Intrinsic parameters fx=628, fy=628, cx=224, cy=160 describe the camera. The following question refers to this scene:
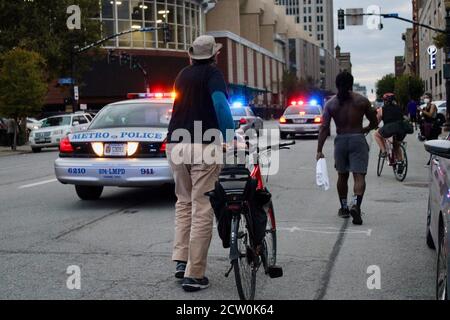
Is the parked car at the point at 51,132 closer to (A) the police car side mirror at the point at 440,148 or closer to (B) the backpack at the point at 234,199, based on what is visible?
(B) the backpack at the point at 234,199

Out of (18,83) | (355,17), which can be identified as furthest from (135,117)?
(355,17)

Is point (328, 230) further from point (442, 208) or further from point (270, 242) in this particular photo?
point (442, 208)

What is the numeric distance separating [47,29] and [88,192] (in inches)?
1163

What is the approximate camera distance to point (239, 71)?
8288 cm

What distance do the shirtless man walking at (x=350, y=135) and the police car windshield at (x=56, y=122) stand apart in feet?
71.2

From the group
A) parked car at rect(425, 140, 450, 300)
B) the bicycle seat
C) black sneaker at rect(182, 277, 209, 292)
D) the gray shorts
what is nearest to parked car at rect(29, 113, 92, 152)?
the gray shorts

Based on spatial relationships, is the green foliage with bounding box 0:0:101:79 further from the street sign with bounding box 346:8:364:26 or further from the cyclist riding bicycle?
the cyclist riding bicycle

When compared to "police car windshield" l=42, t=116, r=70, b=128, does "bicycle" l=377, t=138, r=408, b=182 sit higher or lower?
lower

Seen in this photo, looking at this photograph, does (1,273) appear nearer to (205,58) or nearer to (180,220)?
(180,220)

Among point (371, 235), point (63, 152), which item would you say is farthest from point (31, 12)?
point (371, 235)

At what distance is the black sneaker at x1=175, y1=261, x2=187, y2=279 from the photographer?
17.3 feet

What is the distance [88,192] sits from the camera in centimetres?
1009

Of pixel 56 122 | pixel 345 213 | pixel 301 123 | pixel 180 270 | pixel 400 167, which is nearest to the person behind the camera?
pixel 180 270
